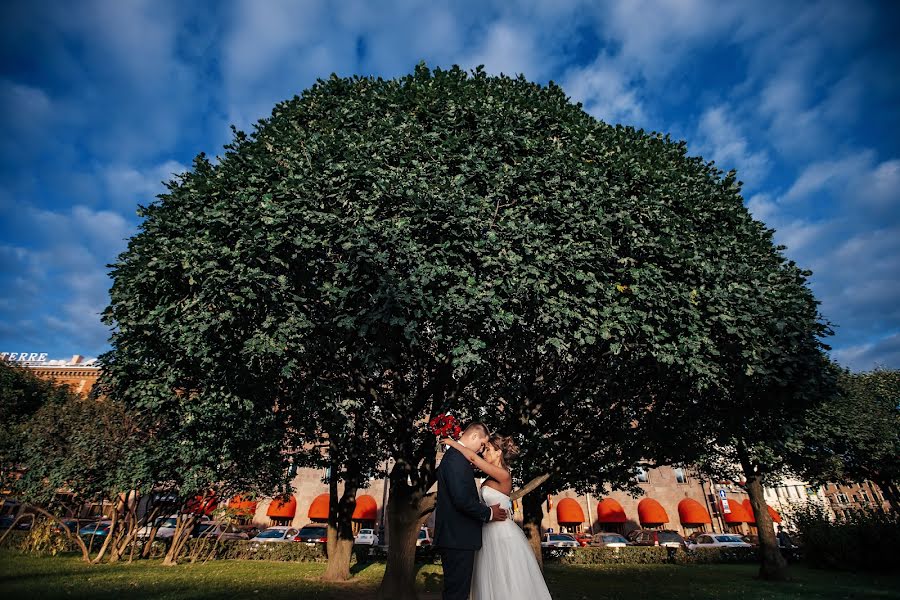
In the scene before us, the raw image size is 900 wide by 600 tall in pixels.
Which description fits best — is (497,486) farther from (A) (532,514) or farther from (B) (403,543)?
(A) (532,514)

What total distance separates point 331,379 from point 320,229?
14.5 feet

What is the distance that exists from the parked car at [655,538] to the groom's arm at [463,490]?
129ft

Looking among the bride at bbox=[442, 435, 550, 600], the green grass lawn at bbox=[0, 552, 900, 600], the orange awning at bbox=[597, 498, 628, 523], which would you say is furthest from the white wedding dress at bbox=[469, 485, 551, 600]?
the orange awning at bbox=[597, 498, 628, 523]

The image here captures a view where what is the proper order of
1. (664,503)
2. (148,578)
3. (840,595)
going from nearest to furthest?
(840,595)
(148,578)
(664,503)

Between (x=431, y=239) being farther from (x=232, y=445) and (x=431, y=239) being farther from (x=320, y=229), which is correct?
(x=232, y=445)

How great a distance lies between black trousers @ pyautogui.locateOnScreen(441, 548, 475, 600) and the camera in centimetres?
491

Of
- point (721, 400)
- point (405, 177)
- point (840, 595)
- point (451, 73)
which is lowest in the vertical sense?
point (840, 595)

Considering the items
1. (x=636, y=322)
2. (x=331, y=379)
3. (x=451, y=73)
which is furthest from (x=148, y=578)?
(x=451, y=73)

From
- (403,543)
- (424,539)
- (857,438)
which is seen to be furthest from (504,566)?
(857,438)

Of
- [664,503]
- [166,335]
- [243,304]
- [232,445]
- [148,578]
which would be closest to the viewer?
[243,304]

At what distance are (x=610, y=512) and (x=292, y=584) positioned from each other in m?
33.5

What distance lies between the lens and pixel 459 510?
5090 millimetres

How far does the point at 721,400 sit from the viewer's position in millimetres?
11953

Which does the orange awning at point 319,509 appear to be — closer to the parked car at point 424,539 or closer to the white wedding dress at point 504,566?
the parked car at point 424,539
